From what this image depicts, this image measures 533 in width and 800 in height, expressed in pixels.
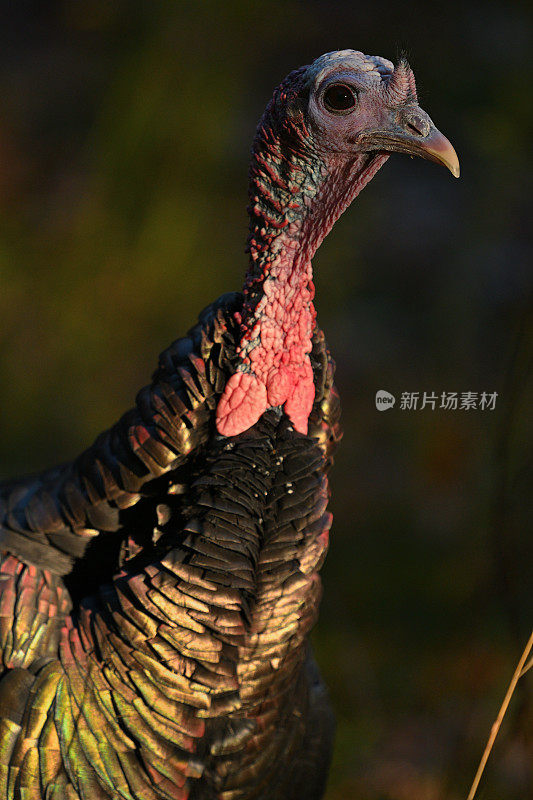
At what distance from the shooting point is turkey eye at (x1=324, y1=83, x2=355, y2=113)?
766mm

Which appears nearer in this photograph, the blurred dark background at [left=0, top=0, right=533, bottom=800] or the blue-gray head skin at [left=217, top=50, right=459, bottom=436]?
the blue-gray head skin at [left=217, top=50, right=459, bottom=436]

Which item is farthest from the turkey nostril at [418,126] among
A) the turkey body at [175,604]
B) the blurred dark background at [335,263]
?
the blurred dark background at [335,263]

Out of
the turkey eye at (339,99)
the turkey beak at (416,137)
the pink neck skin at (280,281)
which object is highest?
the turkey eye at (339,99)

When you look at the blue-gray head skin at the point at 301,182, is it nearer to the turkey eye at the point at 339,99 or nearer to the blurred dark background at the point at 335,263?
the turkey eye at the point at 339,99

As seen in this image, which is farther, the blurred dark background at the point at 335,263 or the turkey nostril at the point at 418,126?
the blurred dark background at the point at 335,263

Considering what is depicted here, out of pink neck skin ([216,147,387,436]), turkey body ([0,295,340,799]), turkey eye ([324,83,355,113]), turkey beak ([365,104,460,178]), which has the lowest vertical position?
turkey body ([0,295,340,799])

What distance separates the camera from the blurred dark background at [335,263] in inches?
77.2

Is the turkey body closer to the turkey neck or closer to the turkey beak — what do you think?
the turkey neck

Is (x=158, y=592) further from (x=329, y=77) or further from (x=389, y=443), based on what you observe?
(x=389, y=443)

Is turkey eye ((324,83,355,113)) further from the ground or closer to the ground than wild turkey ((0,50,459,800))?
further from the ground

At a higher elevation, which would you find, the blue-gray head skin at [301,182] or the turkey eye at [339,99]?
the turkey eye at [339,99]

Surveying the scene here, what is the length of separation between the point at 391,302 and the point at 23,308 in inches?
37.6

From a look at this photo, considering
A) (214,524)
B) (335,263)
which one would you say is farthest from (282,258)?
(335,263)

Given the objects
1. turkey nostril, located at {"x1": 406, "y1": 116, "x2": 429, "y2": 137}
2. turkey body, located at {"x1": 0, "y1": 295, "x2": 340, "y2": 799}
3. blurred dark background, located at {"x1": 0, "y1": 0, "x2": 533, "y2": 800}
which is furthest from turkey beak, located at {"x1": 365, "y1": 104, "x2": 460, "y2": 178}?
blurred dark background, located at {"x1": 0, "y1": 0, "x2": 533, "y2": 800}
